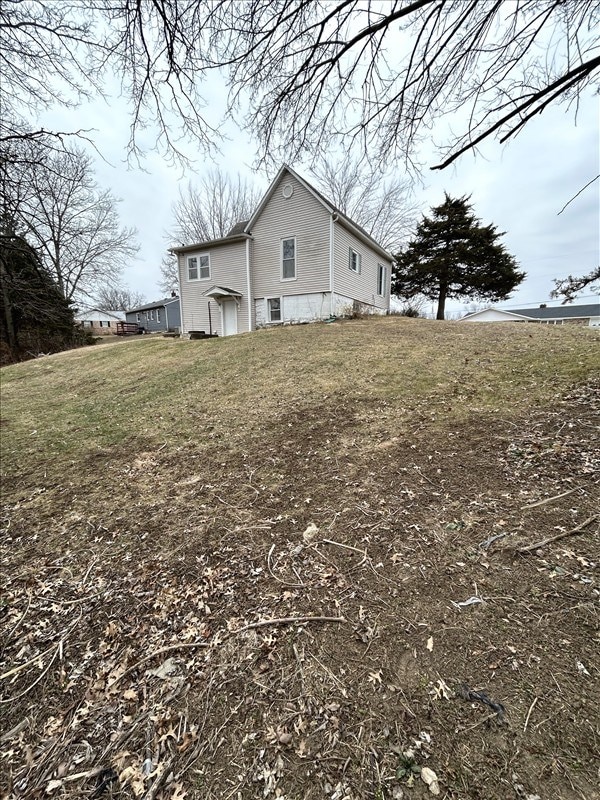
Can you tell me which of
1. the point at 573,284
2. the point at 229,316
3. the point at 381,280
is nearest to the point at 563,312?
the point at 381,280

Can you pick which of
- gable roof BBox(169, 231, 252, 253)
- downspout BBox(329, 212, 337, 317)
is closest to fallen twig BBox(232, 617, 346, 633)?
downspout BBox(329, 212, 337, 317)

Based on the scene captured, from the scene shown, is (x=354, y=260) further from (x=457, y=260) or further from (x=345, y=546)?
(x=345, y=546)

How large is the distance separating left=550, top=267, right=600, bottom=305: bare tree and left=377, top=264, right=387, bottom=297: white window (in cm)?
964

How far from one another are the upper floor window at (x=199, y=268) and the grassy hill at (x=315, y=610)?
503 inches

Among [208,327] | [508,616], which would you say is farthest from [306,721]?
[208,327]

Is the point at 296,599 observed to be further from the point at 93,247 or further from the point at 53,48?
the point at 93,247

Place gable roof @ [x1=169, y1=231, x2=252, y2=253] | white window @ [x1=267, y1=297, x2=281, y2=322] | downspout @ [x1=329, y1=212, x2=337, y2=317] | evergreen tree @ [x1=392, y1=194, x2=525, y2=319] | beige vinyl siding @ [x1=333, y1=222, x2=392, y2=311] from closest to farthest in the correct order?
downspout @ [x1=329, y1=212, x2=337, y2=317] → beige vinyl siding @ [x1=333, y1=222, x2=392, y2=311] → gable roof @ [x1=169, y1=231, x2=252, y2=253] → white window @ [x1=267, y1=297, x2=281, y2=322] → evergreen tree @ [x1=392, y1=194, x2=525, y2=319]

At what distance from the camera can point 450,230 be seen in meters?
21.0

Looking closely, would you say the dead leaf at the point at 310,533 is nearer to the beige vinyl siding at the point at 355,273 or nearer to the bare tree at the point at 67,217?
the bare tree at the point at 67,217

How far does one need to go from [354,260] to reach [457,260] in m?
10.4

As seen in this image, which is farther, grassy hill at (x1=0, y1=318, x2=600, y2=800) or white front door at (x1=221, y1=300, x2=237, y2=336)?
white front door at (x1=221, y1=300, x2=237, y2=336)

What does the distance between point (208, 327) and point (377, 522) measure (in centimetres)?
1445

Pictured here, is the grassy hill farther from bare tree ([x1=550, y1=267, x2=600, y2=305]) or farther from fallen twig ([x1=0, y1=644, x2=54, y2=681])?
bare tree ([x1=550, y1=267, x2=600, y2=305])

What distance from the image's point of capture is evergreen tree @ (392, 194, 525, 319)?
2039 cm
